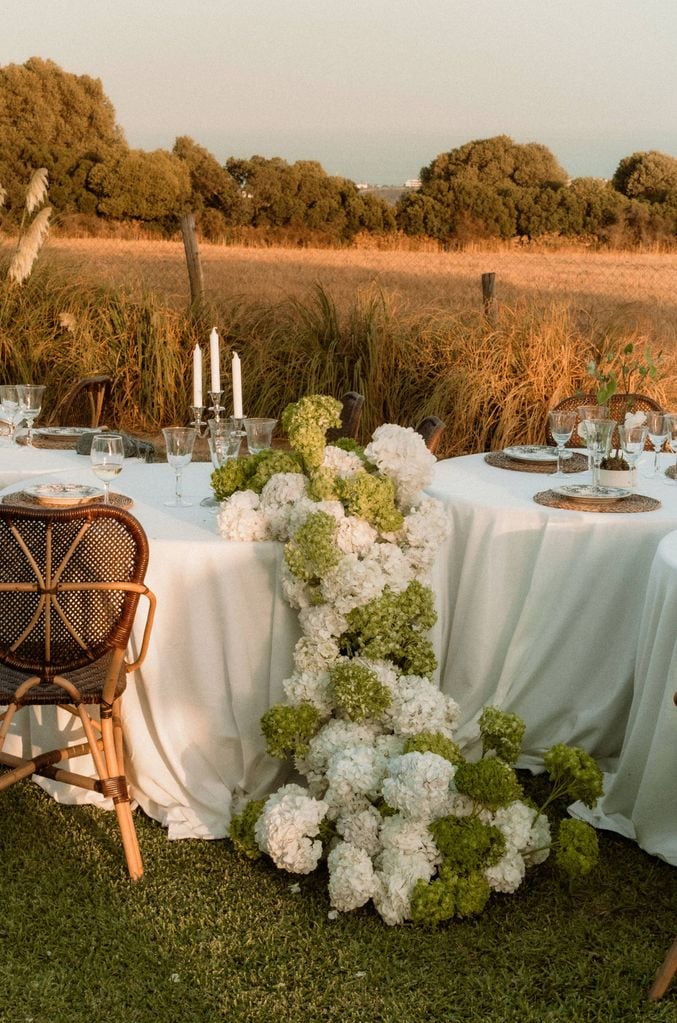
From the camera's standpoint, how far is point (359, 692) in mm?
2834

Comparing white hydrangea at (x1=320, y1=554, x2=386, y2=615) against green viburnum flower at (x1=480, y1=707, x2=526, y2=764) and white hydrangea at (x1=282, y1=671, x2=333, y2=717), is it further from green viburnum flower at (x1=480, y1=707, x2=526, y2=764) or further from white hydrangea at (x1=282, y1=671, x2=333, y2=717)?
green viburnum flower at (x1=480, y1=707, x2=526, y2=764)

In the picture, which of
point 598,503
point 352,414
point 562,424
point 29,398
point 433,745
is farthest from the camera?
point 352,414

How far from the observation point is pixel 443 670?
12.1ft

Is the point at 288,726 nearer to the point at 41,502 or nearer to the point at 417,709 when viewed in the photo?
the point at 417,709

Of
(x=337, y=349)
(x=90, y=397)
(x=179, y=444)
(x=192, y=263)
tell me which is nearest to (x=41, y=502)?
(x=179, y=444)

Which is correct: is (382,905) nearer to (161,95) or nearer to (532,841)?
(532,841)

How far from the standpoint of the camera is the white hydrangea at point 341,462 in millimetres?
3068

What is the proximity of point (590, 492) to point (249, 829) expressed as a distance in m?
1.52

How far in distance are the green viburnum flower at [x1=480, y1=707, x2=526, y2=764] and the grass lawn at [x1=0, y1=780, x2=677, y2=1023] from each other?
34cm

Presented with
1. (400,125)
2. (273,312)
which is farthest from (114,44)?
(273,312)

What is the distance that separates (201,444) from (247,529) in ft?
15.6

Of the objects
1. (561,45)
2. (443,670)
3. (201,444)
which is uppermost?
(561,45)

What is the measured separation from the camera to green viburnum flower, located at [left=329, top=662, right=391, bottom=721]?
2.83 m

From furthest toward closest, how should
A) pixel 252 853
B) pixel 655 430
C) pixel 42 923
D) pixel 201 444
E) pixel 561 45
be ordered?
pixel 561 45
pixel 201 444
pixel 655 430
pixel 252 853
pixel 42 923
